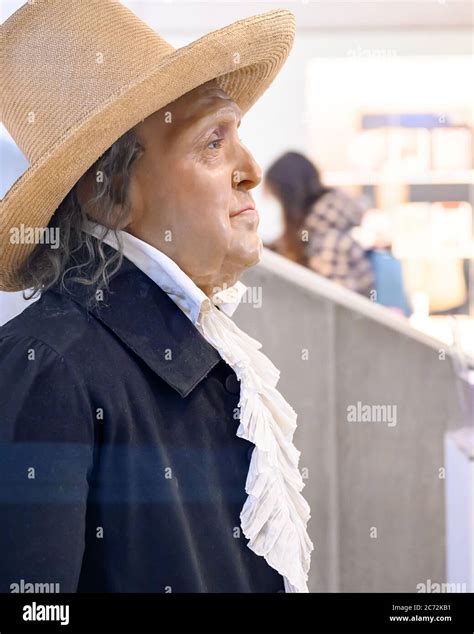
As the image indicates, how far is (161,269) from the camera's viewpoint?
1101 millimetres

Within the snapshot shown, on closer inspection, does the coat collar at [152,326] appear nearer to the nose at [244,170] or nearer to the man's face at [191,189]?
the man's face at [191,189]

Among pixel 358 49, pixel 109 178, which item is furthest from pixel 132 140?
pixel 358 49

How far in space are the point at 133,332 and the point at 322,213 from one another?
0.67 m

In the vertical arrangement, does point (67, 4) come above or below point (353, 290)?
above

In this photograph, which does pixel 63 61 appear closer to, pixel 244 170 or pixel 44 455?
pixel 244 170

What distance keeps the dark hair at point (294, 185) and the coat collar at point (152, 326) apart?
0.58 metres

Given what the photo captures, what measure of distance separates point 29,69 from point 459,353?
89 cm

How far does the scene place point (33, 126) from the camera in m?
1.10

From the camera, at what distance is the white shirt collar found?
1.08 metres

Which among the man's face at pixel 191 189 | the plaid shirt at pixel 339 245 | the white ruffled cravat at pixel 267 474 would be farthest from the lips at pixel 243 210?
the plaid shirt at pixel 339 245

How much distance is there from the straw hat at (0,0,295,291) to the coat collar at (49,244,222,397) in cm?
11

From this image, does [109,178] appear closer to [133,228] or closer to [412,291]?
[133,228]

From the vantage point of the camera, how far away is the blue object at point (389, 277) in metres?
1.54
